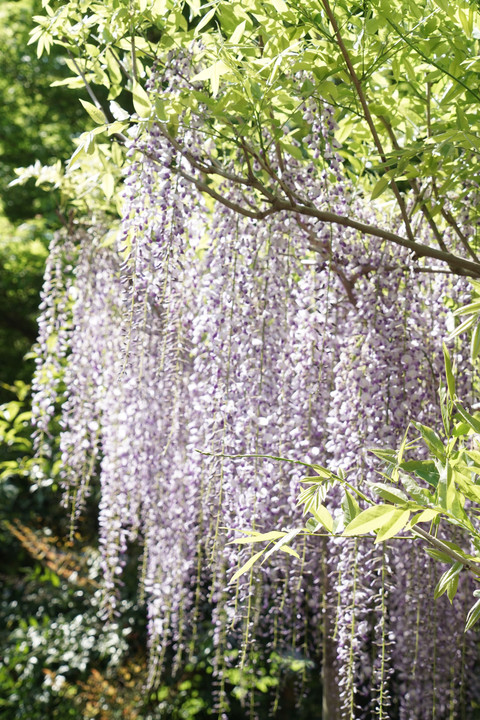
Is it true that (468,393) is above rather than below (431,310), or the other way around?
below

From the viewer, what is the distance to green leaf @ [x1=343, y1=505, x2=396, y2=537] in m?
1.19

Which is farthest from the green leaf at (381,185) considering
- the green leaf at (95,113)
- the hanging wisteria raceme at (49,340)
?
the hanging wisteria raceme at (49,340)

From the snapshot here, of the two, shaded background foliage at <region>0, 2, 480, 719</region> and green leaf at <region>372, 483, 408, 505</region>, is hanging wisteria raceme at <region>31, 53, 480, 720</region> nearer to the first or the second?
green leaf at <region>372, 483, 408, 505</region>

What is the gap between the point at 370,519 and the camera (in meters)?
1.20

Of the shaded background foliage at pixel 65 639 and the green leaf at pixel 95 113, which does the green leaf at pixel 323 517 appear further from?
the shaded background foliage at pixel 65 639

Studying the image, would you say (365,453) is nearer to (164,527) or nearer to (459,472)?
(459,472)

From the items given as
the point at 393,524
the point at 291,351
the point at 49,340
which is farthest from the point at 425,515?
the point at 49,340

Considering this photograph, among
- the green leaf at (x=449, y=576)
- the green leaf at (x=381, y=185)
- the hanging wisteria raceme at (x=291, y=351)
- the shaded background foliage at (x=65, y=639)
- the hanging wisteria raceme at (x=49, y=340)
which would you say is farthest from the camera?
the shaded background foliage at (x=65, y=639)

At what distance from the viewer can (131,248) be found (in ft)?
9.01

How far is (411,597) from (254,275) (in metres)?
1.48

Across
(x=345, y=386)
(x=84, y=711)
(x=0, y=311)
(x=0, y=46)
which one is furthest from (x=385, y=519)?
(x=0, y=46)

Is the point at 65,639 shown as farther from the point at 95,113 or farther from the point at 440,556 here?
the point at 440,556

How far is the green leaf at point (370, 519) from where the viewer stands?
3.89ft

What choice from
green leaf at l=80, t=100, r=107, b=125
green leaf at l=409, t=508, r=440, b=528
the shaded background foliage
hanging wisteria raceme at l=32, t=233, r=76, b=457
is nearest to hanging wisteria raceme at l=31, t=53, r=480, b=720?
green leaf at l=80, t=100, r=107, b=125
